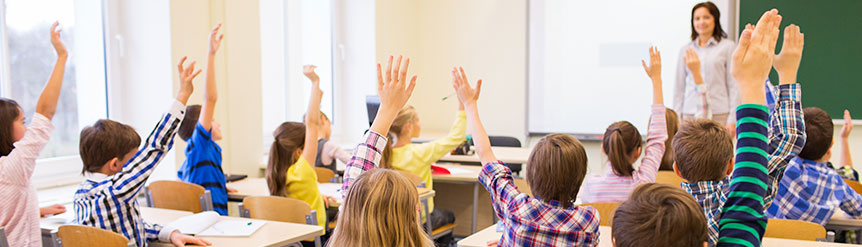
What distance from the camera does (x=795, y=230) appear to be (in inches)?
90.8

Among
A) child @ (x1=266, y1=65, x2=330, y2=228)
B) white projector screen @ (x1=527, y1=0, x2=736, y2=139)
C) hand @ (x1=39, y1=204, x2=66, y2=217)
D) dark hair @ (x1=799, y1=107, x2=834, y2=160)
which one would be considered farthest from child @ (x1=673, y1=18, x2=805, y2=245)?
white projector screen @ (x1=527, y1=0, x2=736, y2=139)

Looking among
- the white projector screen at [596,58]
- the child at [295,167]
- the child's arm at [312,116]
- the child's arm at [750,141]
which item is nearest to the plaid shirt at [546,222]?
the child's arm at [750,141]

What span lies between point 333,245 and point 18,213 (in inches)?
57.5

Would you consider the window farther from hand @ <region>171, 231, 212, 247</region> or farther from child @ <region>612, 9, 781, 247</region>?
child @ <region>612, 9, 781, 247</region>

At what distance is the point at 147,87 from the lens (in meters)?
3.97

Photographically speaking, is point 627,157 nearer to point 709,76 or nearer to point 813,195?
point 813,195

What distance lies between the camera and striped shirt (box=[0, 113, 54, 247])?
223cm

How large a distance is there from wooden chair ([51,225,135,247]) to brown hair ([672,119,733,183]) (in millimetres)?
1696

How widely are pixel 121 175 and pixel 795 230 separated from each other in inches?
92.1

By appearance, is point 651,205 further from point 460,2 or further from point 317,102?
point 460,2

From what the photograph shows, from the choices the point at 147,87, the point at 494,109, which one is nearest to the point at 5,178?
the point at 147,87

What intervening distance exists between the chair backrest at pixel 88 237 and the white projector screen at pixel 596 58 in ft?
15.4

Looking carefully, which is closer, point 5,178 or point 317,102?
point 5,178

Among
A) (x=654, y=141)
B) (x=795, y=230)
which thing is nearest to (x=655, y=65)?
(x=654, y=141)
